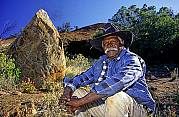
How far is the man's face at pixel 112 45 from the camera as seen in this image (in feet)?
16.5

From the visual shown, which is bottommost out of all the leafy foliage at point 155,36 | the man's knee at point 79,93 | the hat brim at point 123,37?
the man's knee at point 79,93

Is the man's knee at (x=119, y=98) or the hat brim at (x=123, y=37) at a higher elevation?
the hat brim at (x=123, y=37)

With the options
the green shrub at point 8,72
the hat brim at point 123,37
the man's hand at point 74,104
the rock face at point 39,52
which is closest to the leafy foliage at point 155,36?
the rock face at point 39,52

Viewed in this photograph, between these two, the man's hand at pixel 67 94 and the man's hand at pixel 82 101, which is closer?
the man's hand at pixel 82 101

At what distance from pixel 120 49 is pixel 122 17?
69.6 feet

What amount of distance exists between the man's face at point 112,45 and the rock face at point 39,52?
8147 mm

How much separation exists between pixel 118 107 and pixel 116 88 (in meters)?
0.20

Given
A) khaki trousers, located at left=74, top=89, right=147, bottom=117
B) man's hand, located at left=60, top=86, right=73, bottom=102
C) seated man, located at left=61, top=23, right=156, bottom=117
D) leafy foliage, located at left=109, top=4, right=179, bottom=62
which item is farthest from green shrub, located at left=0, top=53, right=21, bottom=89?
leafy foliage, located at left=109, top=4, right=179, bottom=62

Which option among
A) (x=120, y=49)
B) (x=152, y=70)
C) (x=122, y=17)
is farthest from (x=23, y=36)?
(x=122, y=17)

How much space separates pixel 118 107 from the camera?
4.46m

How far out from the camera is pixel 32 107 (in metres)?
7.99

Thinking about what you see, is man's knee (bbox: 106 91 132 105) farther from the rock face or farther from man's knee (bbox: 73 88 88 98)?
the rock face

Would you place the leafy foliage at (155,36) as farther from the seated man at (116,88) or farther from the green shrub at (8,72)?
the seated man at (116,88)

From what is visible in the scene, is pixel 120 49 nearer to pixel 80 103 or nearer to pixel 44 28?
pixel 80 103
